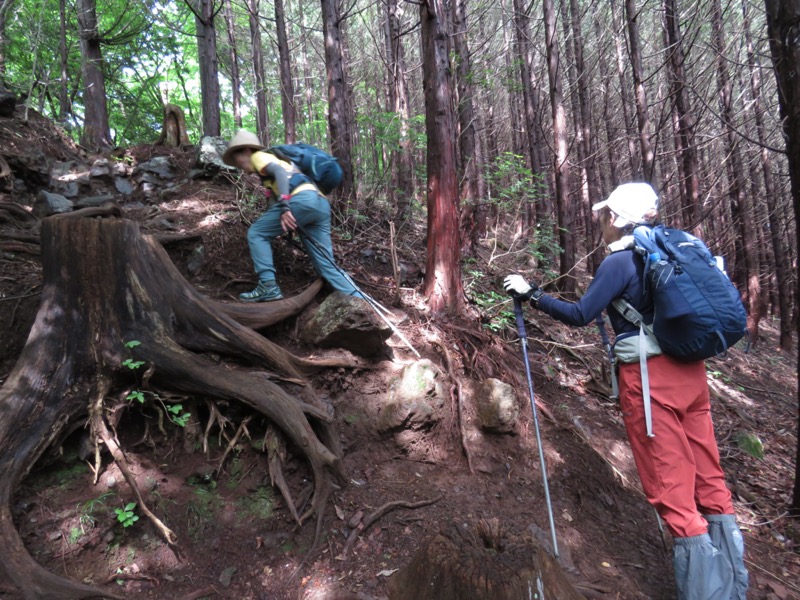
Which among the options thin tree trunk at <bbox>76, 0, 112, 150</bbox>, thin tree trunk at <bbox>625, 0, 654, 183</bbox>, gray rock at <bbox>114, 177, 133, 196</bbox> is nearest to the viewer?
gray rock at <bbox>114, 177, 133, 196</bbox>

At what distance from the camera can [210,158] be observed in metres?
6.78

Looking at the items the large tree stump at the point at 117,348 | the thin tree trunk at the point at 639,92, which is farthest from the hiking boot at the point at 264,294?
the thin tree trunk at the point at 639,92

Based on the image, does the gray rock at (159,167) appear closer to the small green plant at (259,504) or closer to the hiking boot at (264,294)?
the hiking boot at (264,294)

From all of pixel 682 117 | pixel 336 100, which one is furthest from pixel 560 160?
pixel 336 100

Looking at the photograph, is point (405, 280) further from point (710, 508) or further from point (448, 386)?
point (710, 508)

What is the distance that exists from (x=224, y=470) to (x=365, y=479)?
1.07m

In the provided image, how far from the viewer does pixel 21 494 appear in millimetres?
2545

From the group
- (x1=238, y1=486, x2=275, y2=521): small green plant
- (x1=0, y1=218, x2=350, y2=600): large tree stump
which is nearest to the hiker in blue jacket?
(x1=0, y1=218, x2=350, y2=600): large tree stump

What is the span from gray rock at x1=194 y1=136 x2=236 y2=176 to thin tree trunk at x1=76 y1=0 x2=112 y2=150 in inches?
191

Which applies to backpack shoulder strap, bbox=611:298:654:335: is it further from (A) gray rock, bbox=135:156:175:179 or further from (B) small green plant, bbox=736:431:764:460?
(A) gray rock, bbox=135:156:175:179

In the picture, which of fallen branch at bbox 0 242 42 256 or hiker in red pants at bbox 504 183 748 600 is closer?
hiker in red pants at bbox 504 183 748 600

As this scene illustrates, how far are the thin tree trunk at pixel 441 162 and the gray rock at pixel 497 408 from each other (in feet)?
4.06

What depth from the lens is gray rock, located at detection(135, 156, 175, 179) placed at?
6.91m

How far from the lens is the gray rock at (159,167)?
22.7ft
